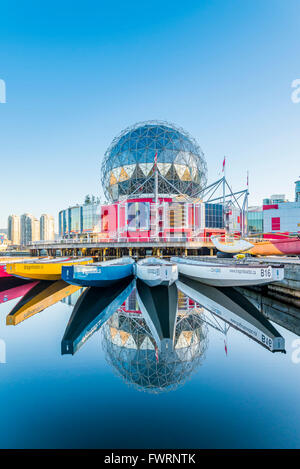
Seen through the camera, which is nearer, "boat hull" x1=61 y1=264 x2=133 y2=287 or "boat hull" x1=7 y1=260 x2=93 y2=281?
"boat hull" x1=61 y1=264 x2=133 y2=287

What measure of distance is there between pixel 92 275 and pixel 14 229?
461 ft

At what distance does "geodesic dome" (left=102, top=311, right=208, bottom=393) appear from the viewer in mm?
5008

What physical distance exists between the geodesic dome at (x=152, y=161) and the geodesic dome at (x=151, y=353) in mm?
35331

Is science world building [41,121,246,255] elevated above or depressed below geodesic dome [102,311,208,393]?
above

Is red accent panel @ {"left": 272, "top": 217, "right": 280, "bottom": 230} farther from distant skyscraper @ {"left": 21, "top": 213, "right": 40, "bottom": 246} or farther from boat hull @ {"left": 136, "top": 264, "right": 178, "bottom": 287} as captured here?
distant skyscraper @ {"left": 21, "top": 213, "right": 40, "bottom": 246}

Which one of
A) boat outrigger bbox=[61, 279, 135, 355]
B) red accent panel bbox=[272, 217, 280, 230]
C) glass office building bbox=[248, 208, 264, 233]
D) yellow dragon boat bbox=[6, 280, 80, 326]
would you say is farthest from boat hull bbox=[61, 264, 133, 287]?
glass office building bbox=[248, 208, 264, 233]

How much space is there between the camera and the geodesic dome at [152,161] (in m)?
43.1

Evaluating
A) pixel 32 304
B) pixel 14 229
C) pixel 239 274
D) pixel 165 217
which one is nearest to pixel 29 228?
pixel 14 229

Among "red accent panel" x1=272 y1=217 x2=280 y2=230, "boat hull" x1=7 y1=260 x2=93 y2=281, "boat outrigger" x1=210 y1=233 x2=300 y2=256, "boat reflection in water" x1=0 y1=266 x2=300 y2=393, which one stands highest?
"red accent panel" x1=272 y1=217 x2=280 y2=230

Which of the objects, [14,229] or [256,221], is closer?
[256,221]

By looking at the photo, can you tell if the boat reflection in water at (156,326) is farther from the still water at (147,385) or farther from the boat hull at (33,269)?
the boat hull at (33,269)

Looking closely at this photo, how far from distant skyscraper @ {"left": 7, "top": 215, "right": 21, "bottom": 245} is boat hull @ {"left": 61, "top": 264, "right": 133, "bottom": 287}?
452 ft

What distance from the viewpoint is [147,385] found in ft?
15.8

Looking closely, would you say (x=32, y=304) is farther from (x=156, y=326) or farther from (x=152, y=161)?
(x=152, y=161)
